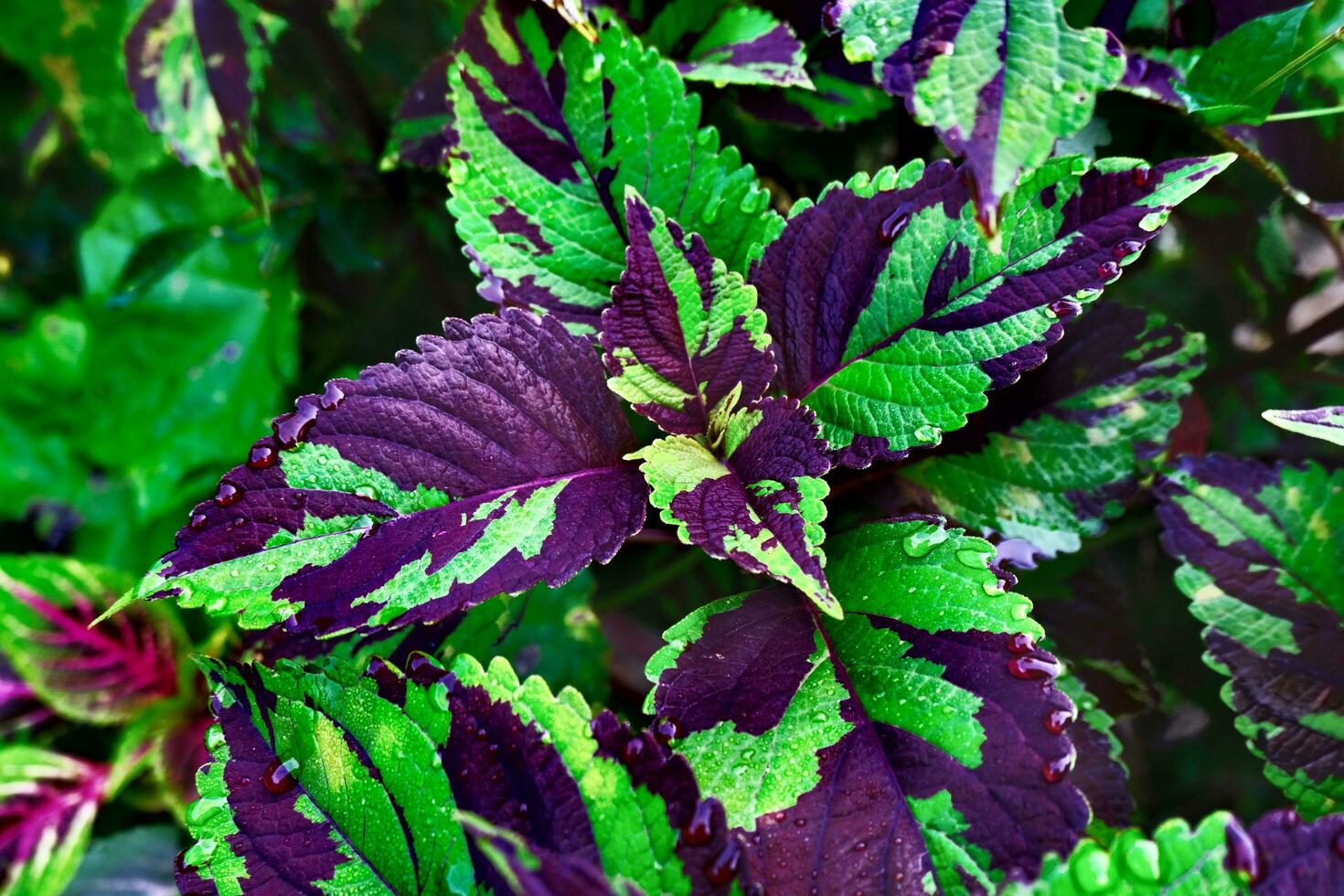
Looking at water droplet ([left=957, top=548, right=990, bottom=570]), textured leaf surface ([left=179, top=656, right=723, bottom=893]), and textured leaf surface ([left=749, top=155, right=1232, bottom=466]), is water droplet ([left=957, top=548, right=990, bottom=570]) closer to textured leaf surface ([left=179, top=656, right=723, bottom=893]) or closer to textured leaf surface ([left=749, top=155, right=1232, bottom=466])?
textured leaf surface ([left=749, top=155, right=1232, bottom=466])

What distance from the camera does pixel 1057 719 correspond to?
37 cm

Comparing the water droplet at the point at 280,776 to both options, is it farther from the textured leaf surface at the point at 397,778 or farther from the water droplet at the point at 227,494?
the water droplet at the point at 227,494

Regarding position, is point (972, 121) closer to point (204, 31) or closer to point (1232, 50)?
point (1232, 50)

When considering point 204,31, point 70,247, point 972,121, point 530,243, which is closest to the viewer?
point 972,121

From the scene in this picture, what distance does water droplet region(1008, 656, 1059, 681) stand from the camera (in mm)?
386

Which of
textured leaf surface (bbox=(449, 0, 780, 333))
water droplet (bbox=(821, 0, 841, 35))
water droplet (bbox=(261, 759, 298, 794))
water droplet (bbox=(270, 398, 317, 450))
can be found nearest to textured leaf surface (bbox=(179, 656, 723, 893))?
water droplet (bbox=(261, 759, 298, 794))

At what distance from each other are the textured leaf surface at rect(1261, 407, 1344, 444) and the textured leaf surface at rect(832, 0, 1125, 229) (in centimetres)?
15

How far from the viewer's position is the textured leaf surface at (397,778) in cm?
39

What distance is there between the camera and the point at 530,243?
1.66ft

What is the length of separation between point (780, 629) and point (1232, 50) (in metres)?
0.41

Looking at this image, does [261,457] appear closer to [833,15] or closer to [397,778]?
[397,778]

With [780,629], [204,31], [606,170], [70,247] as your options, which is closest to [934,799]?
[780,629]

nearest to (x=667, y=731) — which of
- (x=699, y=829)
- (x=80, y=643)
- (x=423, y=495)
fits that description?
(x=699, y=829)

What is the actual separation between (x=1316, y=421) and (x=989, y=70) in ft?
0.68
